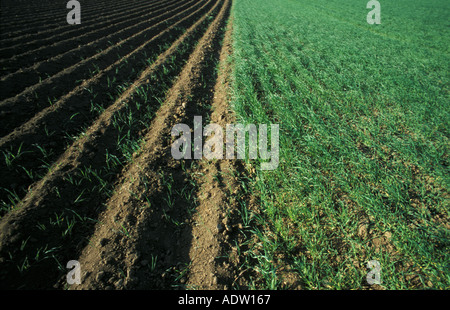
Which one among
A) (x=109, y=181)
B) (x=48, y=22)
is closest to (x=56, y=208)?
(x=109, y=181)

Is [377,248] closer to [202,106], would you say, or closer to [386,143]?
[386,143]

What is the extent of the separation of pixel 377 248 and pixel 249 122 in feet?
7.81

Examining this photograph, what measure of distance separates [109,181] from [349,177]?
121 inches

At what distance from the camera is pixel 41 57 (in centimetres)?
564

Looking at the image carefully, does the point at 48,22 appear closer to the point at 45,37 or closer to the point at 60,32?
the point at 60,32

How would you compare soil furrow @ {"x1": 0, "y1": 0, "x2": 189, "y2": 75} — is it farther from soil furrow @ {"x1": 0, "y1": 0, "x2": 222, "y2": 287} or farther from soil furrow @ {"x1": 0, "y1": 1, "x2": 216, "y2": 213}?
soil furrow @ {"x1": 0, "y1": 0, "x2": 222, "y2": 287}

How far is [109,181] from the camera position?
2.73 metres

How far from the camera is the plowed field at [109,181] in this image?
186 cm

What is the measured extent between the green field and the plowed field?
0.53 meters

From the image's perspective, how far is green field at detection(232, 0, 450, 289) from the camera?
1.80 meters

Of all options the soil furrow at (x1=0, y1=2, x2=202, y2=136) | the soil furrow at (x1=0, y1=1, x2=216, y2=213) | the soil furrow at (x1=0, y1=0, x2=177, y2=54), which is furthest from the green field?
the soil furrow at (x1=0, y1=0, x2=177, y2=54)

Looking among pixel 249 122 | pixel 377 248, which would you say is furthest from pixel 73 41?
Result: pixel 377 248

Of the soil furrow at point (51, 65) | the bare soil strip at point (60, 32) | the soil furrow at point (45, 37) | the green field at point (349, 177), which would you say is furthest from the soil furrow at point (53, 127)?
the bare soil strip at point (60, 32)
